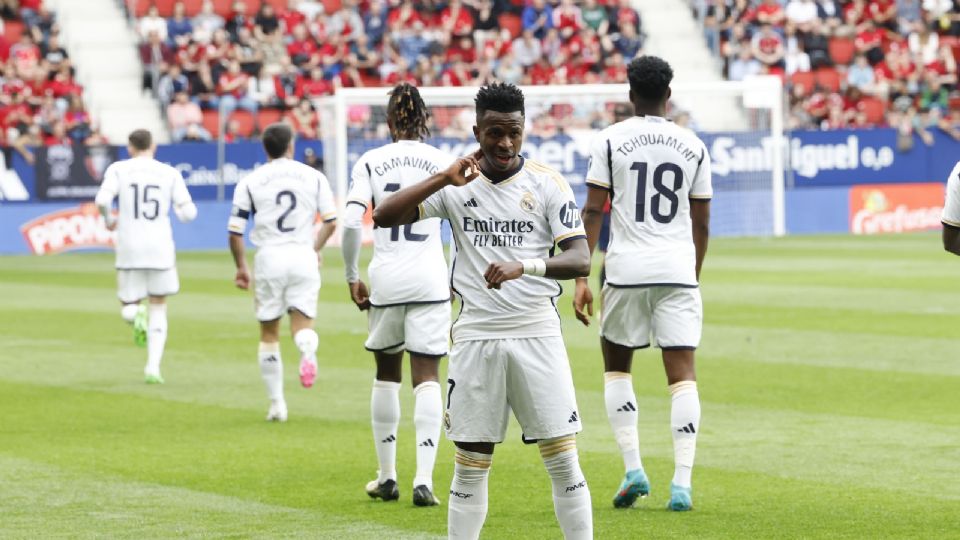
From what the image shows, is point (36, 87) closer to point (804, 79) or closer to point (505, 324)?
point (804, 79)

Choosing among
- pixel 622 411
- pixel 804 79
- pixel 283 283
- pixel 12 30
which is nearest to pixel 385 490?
pixel 622 411

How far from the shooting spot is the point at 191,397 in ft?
44.8

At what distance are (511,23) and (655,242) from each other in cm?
3104

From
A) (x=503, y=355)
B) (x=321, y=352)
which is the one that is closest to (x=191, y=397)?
(x=321, y=352)

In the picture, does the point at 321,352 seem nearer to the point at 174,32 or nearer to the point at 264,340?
the point at 264,340

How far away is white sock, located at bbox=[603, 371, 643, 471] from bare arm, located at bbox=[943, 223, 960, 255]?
1831 millimetres

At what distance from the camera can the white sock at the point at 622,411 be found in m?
8.88

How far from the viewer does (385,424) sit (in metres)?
9.28

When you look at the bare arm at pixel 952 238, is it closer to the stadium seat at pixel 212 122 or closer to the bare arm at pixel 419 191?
the bare arm at pixel 419 191

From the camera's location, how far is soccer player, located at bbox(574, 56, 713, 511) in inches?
344

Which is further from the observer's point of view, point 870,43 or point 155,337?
point 870,43

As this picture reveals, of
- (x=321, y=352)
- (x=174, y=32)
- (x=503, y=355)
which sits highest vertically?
(x=174, y=32)

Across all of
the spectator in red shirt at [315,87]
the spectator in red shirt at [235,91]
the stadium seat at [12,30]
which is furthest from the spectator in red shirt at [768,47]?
the stadium seat at [12,30]

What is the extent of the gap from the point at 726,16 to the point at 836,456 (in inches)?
1271
